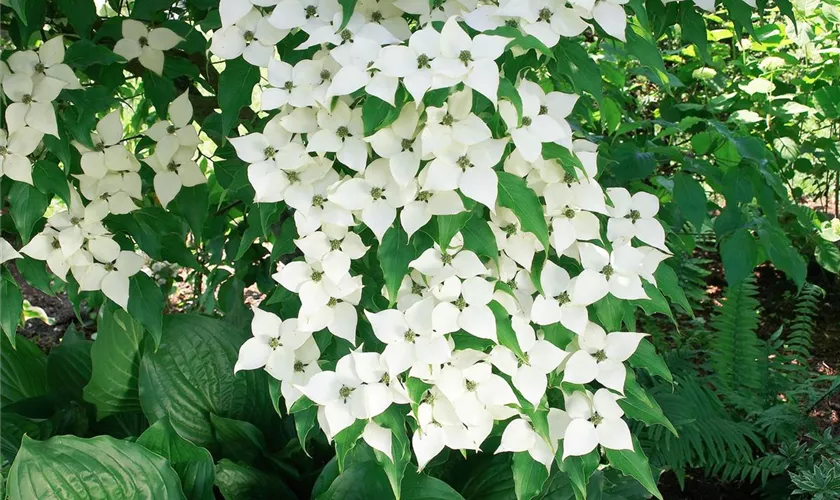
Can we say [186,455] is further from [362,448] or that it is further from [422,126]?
[422,126]

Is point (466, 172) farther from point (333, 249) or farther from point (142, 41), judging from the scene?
point (142, 41)

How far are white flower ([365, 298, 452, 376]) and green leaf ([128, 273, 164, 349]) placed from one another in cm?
47

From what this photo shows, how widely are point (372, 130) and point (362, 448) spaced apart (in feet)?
2.43

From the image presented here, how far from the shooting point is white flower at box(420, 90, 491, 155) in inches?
32.5

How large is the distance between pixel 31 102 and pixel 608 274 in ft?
2.65

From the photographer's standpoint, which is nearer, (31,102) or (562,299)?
(562,299)

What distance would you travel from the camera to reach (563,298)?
96cm

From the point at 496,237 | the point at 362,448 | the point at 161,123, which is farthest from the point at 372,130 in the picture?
the point at 362,448

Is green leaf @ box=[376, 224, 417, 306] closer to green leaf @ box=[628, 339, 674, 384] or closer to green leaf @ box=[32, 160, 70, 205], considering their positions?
green leaf @ box=[628, 339, 674, 384]

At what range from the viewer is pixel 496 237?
3.07 feet

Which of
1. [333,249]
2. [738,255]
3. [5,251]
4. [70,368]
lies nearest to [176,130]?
[5,251]

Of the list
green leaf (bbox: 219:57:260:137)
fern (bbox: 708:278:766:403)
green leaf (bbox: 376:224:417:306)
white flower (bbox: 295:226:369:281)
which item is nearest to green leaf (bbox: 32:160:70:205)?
green leaf (bbox: 219:57:260:137)

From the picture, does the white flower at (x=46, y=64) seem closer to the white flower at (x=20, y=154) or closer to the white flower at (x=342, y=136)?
the white flower at (x=20, y=154)

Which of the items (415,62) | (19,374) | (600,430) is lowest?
(19,374)
